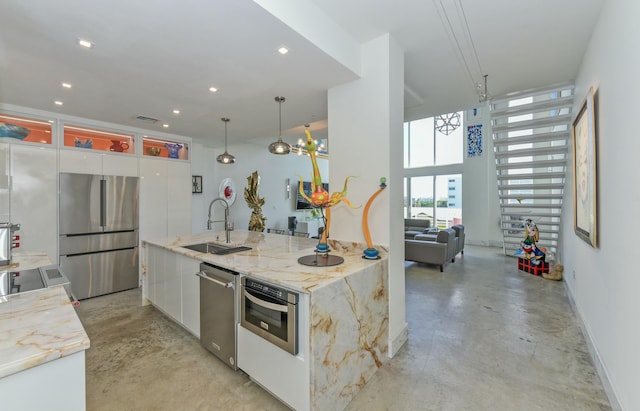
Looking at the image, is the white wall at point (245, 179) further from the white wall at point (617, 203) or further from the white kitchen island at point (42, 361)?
the white kitchen island at point (42, 361)

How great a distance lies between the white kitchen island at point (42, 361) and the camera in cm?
83

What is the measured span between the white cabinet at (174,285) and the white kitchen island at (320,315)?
10 millimetres

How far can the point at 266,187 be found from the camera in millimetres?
7711

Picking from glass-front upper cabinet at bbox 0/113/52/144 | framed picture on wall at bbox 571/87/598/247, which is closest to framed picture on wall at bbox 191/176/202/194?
glass-front upper cabinet at bbox 0/113/52/144

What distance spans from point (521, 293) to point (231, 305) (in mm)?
4124

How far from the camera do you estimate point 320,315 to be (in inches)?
66.0

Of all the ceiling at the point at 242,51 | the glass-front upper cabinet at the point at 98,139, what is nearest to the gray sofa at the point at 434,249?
the ceiling at the point at 242,51

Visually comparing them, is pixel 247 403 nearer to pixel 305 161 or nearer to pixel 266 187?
pixel 266 187

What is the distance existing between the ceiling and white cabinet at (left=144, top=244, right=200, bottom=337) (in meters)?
1.84

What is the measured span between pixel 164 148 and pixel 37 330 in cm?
459

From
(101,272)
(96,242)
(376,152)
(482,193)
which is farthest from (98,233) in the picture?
(482,193)

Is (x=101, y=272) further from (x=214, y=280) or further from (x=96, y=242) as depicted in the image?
(x=214, y=280)

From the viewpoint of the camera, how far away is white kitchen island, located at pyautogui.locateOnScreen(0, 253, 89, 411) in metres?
0.83

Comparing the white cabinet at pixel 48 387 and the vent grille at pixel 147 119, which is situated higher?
the vent grille at pixel 147 119
